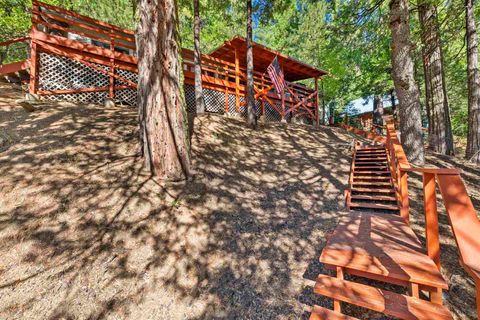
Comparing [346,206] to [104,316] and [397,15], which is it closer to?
[104,316]

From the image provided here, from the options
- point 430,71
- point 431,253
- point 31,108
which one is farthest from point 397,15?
point 31,108

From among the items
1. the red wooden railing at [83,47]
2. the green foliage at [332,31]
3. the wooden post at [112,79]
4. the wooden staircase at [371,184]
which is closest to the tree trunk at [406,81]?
the wooden staircase at [371,184]

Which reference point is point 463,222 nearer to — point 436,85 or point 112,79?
point 112,79

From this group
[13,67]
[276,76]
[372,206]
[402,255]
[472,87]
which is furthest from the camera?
[276,76]

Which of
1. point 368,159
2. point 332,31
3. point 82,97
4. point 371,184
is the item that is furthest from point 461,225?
point 82,97

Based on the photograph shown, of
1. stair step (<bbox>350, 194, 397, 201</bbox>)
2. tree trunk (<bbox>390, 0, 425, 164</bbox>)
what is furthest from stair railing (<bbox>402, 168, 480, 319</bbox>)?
tree trunk (<bbox>390, 0, 425, 164</bbox>)

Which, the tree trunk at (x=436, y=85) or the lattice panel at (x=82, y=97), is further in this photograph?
the tree trunk at (x=436, y=85)

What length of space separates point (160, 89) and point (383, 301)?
474 centimetres

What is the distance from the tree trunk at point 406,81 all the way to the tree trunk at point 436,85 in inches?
136

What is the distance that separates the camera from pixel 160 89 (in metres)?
4.39

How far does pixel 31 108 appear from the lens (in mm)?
5859

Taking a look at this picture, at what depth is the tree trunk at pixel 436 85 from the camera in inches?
359

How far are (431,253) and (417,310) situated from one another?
32.7 inches

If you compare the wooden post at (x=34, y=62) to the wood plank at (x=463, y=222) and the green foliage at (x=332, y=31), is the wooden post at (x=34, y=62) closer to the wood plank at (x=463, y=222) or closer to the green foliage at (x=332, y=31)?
the green foliage at (x=332, y=31)
